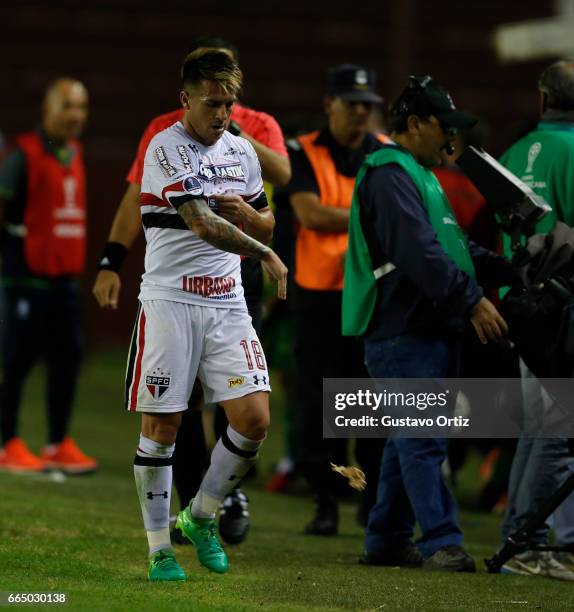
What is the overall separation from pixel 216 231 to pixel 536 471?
2041 millimetres

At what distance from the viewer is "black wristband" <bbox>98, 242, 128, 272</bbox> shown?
6.85 metres

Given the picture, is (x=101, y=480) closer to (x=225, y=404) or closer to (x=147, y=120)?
(x=225, y=404)

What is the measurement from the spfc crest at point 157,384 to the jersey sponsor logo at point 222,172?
0.78 metres

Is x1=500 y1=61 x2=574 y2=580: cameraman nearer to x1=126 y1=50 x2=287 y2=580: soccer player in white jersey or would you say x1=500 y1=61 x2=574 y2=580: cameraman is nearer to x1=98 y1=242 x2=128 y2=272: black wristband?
x1=126 y1=50 x2=287 y2=580: soccer player in white jersey

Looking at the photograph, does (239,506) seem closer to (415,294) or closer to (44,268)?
(415,294)

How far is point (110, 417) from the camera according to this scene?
13.8m

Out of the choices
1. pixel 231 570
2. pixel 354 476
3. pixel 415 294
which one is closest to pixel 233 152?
pixel 415 294

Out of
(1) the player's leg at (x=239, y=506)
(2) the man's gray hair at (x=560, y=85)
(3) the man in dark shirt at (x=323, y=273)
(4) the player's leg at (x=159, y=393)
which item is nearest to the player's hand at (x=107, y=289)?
(1) the player's leg at (x=239, y=506)

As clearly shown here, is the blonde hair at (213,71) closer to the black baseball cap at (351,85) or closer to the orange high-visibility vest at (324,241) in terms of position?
the orange high-visibility vest at (324,241)

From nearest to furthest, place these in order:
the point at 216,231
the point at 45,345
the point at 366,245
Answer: the point at 216,231 < the point at 366,245 < the point at 45,345

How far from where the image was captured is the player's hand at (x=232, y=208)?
230 inches

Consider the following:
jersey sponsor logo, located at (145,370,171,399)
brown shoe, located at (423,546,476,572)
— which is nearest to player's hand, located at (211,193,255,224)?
jersey sponsor logo, located at (145,370,171,399)

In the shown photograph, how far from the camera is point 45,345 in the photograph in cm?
1059

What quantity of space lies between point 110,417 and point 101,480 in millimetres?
3865
